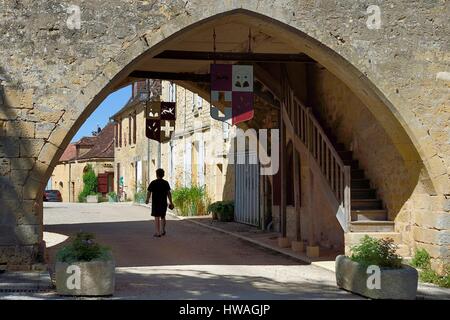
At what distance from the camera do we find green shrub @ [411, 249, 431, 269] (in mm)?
7859

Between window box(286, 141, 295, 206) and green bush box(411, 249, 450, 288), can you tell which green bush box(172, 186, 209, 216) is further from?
green bush box(411, 249, 450, 288)

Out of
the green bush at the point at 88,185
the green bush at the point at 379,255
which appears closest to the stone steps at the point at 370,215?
the green bush at the point at 379,255

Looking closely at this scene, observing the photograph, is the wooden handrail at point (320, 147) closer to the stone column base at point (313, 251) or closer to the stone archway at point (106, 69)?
the stone column base at point (313, 251)

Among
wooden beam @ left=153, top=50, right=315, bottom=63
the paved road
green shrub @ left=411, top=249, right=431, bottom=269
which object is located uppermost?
wooden beam @ left=153, top=50, right=315, bottom=63

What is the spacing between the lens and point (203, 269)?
8.33 meters

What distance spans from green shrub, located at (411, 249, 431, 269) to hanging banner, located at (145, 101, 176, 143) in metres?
7.23

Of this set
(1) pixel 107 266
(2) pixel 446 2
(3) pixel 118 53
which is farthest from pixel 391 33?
(1) pixel 107 266

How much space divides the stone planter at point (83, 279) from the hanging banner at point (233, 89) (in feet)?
10.1

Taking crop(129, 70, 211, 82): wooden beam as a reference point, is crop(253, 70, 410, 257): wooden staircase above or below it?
below

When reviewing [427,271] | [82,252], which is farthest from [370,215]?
[82,252]

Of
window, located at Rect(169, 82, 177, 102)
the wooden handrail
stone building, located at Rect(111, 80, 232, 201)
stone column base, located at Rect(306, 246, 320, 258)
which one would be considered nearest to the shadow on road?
stone column base, located at Rect(306, 246, 320, 258)

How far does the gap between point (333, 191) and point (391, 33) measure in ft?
8.32

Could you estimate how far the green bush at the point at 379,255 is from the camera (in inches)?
252

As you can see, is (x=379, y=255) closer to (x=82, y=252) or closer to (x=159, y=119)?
(x=82, y=252)
